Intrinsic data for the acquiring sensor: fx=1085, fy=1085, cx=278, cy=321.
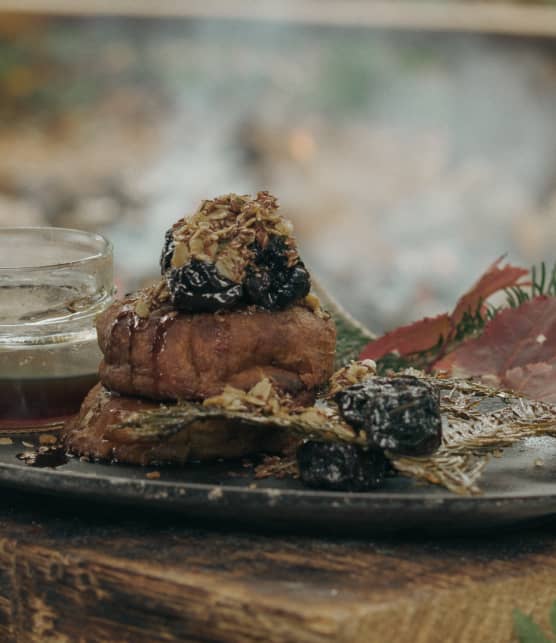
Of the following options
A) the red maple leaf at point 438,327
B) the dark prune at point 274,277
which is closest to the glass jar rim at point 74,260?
the dark prune at point 274,277

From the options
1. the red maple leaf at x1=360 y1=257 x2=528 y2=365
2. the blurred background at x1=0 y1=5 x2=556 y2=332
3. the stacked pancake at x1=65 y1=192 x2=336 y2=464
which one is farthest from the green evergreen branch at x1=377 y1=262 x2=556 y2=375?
the blurred background at x1=0 y1=5 x2=556 y2=332

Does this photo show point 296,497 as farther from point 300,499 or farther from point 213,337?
point 213,337

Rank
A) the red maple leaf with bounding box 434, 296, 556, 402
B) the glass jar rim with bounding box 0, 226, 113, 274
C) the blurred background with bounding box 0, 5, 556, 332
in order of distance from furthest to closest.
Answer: the blurred background with bounding box 0, 5, 556, 332 < the red maple leaf with bounding box 434, 296, 556, 402 < the glass jar rim with bounding box 0, 226, 113, 274

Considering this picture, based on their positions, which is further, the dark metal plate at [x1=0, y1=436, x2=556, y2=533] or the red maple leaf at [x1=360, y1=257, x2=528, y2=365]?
the red maple leaf at [x1=360, y1=257, x2=528, y2=365]

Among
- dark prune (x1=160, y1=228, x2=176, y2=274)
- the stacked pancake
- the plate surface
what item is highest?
dark prune (x1=160, y1=228, x2=176, y2=274)

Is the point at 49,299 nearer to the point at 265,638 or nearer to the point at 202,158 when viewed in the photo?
the point at 265,638

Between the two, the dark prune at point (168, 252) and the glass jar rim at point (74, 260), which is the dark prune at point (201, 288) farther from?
the glass jar rim at point (74, 260)

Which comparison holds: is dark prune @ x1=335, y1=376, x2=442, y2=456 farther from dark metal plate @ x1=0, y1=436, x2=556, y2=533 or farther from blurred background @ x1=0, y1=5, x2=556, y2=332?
blurred background @ x1=0, y1=5, x2=556, y2=332
